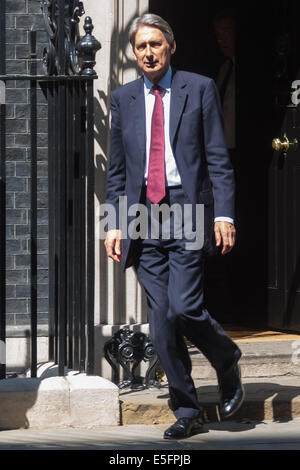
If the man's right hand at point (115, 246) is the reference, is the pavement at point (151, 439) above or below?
below

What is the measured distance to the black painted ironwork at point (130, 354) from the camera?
7.07 meters

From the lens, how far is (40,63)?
293 inches

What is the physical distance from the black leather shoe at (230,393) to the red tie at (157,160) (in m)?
1.00

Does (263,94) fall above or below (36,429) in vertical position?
above

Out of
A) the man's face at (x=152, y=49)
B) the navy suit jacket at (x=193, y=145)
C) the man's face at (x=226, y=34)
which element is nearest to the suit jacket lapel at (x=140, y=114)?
the navy suit jacket at (x=193, y=145)

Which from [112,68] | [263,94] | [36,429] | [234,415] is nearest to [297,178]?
[263,94]

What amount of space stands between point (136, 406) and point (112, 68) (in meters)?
2.08

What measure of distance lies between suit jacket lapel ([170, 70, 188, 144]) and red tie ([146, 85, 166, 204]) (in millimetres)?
55

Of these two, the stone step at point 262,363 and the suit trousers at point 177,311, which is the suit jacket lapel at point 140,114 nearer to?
the suit trousers at point 177,311

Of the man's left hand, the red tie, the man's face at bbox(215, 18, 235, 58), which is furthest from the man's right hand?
the man's face at bbox(215, 18, 235, 58)

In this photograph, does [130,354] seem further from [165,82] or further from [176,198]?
[165,82]

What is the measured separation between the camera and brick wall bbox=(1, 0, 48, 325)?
7391 millimetres

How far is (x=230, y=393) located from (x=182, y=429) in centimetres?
40

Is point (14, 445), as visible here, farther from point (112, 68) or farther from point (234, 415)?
point (112, 68)
